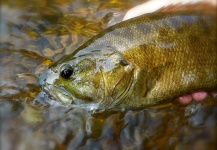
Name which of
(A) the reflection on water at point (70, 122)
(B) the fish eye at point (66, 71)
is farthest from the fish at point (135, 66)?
(A) the reflection on water at point (70, 122)

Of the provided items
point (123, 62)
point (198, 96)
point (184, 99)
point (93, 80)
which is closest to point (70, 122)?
point (93, 80)

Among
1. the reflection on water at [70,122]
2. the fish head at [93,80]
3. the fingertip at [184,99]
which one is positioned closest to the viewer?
the reflection on water at [70,122]

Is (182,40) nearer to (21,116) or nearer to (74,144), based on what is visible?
(74,144)

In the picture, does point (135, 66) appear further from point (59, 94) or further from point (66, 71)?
point (59, 94)

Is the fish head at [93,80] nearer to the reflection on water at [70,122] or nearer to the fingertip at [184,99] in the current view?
the reflection on water at [70,122]

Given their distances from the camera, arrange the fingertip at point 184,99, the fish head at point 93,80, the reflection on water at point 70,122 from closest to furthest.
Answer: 1. the reflection on water at point 70,122
2. the fish head at point 93,80
3. the fingertip at point 184,99

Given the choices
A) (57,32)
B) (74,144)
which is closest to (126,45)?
(74,144)

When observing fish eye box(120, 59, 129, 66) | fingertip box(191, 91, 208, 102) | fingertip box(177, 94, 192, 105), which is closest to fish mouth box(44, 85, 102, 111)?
fish eye box(120, 59, 129, 66)

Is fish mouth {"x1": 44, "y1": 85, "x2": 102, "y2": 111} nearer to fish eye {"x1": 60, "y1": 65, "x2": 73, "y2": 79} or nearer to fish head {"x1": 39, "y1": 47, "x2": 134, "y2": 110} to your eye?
fish head {"x1": 39, "y1": 47, "x2": 134, "y2": 110}

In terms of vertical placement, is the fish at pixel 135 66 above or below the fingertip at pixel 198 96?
above
